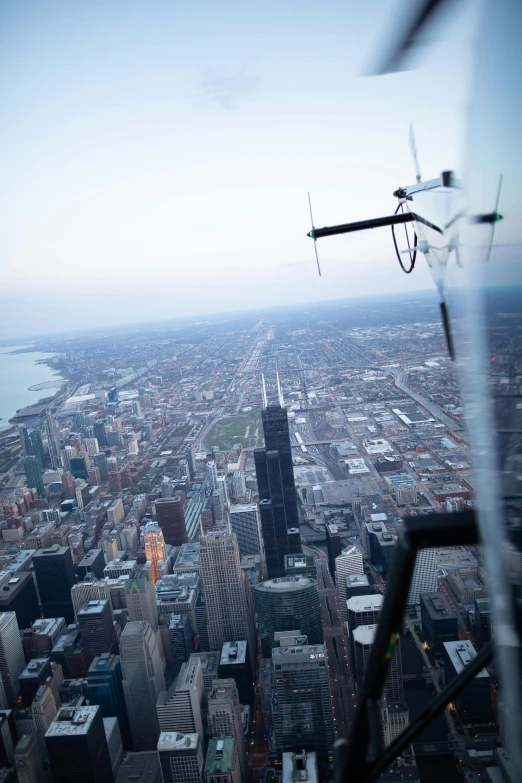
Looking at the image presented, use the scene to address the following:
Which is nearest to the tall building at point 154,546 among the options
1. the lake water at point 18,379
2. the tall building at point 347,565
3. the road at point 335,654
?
the road at point 335,654

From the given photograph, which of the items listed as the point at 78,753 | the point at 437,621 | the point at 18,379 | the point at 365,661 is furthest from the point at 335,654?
the point at 18,379

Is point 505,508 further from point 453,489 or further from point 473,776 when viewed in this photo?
point 453,489

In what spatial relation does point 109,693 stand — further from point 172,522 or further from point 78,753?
point 172,522

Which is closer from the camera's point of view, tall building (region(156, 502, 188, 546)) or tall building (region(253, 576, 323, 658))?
tall building (region(253, 576, 323, 658))

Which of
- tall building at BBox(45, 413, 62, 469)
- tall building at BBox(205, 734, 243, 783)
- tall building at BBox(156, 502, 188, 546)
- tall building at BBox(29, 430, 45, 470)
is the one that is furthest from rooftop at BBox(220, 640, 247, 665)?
tall building at BBox(45, 413, 62, 469)

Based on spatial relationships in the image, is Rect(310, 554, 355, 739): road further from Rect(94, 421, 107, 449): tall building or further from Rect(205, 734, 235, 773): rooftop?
Rect(94, 421, 107, 449): tall building

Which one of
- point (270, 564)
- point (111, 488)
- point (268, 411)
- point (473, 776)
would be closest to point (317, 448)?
point (268, 411)
